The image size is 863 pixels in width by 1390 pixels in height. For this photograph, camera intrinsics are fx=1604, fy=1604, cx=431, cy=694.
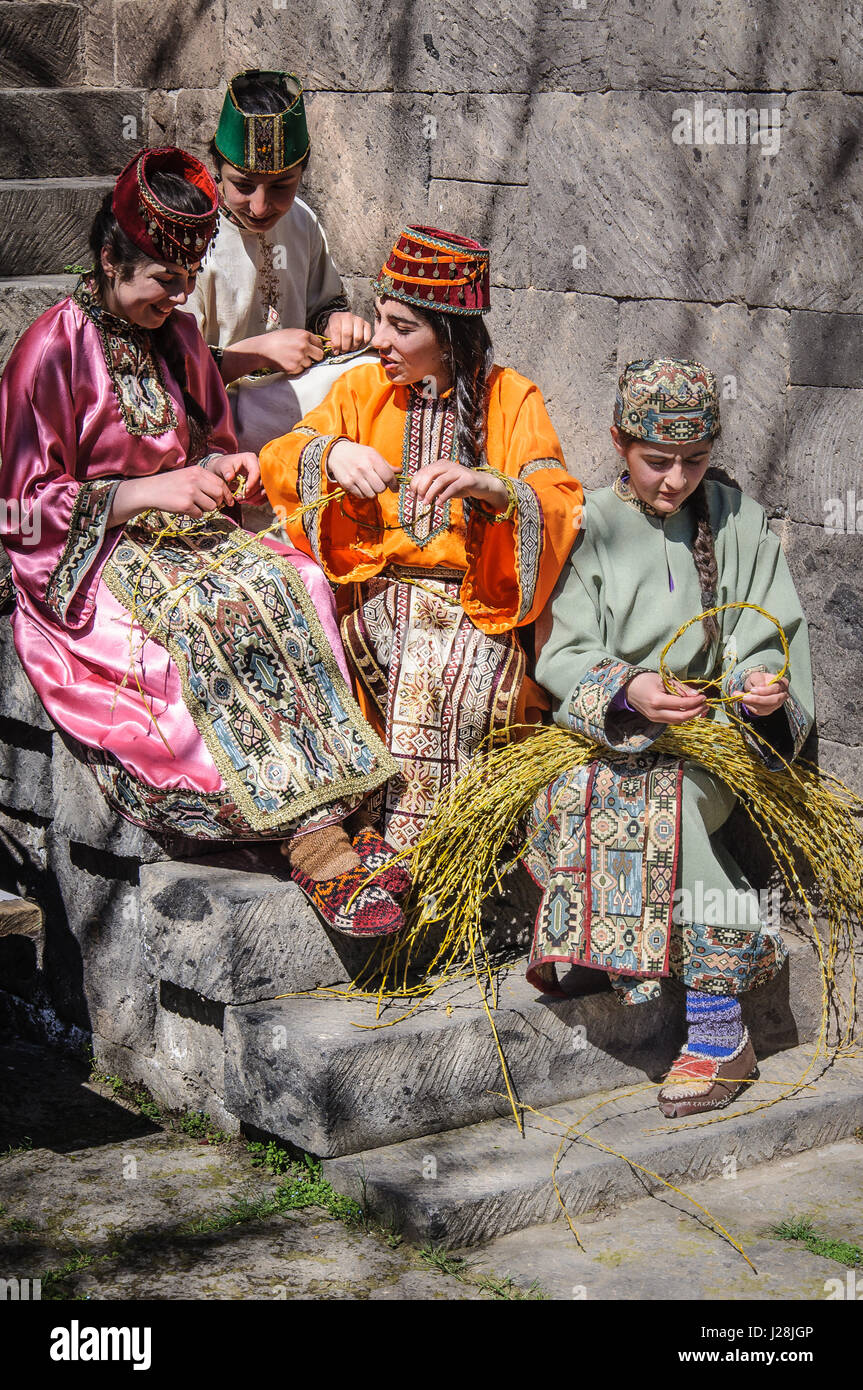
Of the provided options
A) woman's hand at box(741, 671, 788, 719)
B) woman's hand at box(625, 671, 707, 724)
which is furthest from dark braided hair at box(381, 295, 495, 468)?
woman's hand at box(741, 671, 788, 719)

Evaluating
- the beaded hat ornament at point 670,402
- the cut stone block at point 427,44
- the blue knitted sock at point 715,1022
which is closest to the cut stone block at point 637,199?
the cut stone block at point 427,44

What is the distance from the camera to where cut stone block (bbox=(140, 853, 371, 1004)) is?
3.99 m

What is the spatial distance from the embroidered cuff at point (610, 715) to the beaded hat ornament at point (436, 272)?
1.06 meters

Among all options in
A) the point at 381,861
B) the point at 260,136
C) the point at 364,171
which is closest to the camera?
the point at 381,861

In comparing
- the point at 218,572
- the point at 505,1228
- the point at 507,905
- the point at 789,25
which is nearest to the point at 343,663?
the point at 218,572

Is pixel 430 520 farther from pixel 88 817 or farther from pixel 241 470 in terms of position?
pixel 88 817

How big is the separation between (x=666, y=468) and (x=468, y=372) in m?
0.64

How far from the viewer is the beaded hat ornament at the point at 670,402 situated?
405cm

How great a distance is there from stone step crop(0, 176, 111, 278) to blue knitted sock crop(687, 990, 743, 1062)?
3541mm

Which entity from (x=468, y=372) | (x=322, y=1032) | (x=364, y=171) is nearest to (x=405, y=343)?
(x=468, y=372)

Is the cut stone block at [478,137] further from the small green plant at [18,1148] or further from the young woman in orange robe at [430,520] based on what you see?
the small green plant at [18,1148]

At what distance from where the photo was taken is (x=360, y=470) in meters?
4.20

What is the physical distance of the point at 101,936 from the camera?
14.8ft

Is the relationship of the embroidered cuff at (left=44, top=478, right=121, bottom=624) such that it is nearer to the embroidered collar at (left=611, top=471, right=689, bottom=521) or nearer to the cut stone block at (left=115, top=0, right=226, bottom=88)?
the embroidered collar at (left=611, top=471, right=689, bottom=521)
